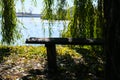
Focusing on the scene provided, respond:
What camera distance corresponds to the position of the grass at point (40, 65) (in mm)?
5895

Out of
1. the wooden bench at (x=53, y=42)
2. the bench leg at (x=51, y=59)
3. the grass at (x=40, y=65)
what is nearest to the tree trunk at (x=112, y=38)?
the grass at (x=40, y=65)

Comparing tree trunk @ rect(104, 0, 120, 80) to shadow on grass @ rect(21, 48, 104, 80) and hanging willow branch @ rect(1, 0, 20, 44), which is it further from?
hanging willow branch @ rect(1, 0, 20, 44)

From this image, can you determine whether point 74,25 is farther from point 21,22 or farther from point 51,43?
point 51,43

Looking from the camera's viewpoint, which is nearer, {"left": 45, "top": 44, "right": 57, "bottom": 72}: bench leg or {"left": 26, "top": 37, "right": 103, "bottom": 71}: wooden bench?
{"left": 26, "top": 37, "right": 103, "bottom": 71}: wooden bench

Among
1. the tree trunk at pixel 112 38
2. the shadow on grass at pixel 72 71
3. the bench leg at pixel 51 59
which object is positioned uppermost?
the tree trunk at pixel 112 38

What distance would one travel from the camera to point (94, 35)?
912 cm

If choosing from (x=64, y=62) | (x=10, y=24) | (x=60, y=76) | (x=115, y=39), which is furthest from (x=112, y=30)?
(x=10, y=24)

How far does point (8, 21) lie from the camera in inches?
341

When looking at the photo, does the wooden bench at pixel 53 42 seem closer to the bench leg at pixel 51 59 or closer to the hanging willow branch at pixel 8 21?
the bench leg at pixel 51 59

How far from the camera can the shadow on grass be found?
19.1ft

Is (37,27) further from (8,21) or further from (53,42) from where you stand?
(53,42)

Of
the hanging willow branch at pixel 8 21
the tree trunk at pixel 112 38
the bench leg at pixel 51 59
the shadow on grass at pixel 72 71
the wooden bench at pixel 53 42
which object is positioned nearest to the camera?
the tree trunk at pixel 112 38

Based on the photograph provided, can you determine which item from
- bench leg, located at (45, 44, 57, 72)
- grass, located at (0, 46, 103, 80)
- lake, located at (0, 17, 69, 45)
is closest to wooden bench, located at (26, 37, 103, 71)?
bench leg, located at (45, 44, 57, 72)

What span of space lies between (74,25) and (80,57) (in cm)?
197
